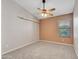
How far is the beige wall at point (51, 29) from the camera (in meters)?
7.60

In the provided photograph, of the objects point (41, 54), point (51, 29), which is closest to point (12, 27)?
point (41, 54)

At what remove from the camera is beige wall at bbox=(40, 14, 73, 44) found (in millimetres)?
7596

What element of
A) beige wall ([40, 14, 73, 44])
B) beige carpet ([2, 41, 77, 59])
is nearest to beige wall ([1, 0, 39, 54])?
beige carpet ([2, 41, 77, 59])

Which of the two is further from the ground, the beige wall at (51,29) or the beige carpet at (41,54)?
the beige wall at (51,29)

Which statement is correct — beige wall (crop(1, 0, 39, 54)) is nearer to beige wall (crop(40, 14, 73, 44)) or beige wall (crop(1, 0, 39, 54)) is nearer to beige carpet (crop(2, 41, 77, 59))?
beige carpet (crop(2, 41, 77, 59))

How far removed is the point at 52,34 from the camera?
852cm

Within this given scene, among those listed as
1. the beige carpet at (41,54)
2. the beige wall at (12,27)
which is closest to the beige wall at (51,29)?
the beige wall at (12,27)

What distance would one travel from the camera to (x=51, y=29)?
28.3 ft

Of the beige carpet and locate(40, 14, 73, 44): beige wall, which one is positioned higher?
locate(40, 14, 73, 44): beige wall

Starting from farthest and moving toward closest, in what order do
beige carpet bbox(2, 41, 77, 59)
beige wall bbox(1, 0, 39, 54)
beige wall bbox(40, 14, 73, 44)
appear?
beige wall bbox(40, 14, 73, 44)
beige wall bbox(1, 0, 39, 54)
beige carpet bbox(2, 41, 77, 59)

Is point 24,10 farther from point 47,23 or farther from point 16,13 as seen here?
point 47,23

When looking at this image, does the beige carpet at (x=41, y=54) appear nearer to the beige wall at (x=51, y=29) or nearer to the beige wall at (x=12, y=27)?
the beige wall at (x=12, y=27)

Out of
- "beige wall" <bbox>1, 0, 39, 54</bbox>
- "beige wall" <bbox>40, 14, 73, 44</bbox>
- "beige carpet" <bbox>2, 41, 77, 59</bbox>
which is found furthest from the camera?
"beige wall" <bbox>40, 14, 73, 44</bbox>

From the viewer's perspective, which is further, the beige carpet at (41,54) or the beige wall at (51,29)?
the beige wall at (51,29)
